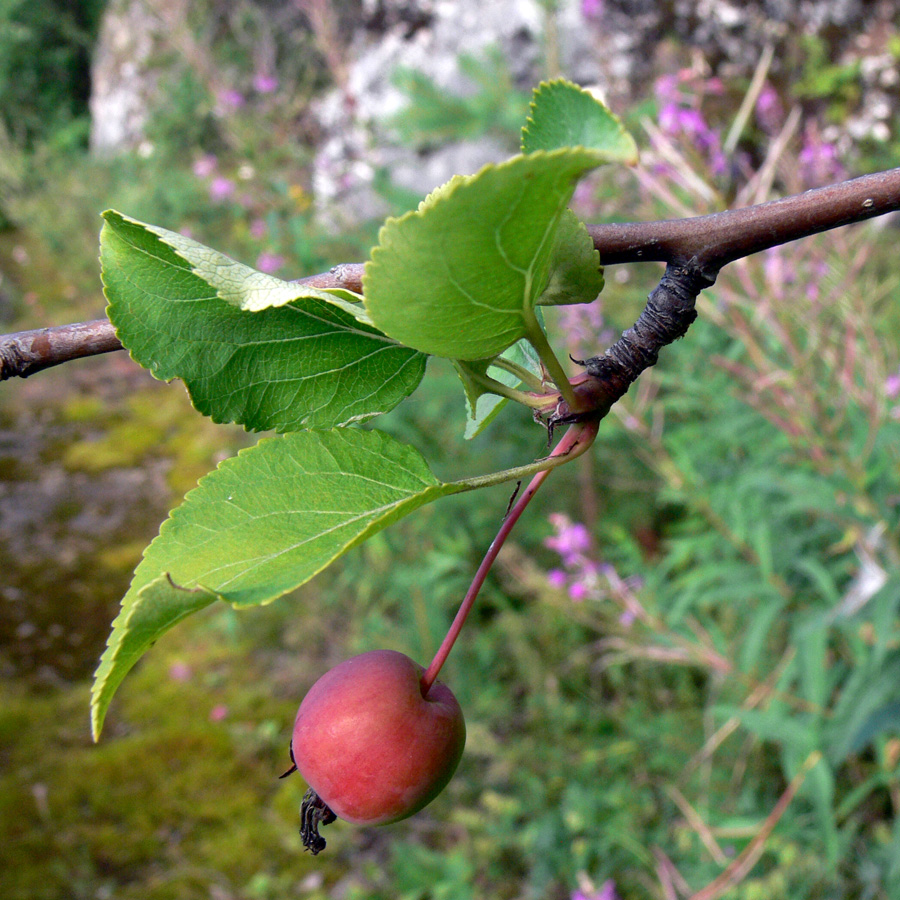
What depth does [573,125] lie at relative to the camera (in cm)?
25

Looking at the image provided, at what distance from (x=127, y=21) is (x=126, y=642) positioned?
332 inches

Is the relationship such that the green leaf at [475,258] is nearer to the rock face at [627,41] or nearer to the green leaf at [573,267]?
the green leaf at [573,267]

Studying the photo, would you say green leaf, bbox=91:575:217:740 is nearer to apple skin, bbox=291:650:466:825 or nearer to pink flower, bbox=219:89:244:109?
apple skin, bbox=291:650:466:825

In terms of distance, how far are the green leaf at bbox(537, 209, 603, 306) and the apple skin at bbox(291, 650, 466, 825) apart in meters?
0.16

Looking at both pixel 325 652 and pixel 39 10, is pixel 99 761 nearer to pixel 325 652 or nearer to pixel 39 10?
pixel 325 652

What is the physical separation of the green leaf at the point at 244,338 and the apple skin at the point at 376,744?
0.10 m

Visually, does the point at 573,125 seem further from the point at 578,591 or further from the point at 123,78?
the point at 123,78

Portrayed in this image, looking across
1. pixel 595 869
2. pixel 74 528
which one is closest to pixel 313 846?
pixel 595 869

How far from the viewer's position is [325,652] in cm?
231

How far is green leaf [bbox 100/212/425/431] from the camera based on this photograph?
27 cm

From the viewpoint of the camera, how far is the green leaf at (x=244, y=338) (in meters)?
0.27

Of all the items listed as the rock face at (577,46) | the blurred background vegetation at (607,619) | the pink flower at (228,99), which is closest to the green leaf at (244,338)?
the blurred background vegetation at (607,619)

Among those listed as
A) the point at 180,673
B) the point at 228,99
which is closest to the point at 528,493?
the point at 228,99

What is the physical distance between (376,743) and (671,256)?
0.69ft
